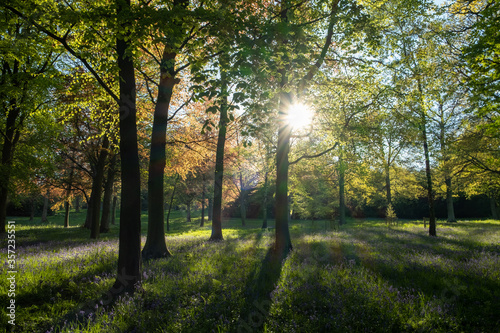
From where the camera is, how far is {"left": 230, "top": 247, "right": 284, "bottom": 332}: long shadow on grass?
403 centimetres

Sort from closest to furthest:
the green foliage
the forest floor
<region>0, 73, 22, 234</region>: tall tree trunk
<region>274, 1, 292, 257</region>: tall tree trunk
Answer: the forest floor → the green foliage → <region>274, 1, 292, 257</region>: tall tree trunk → <region>0, 73, 22, 234</region>: tall tree trunk

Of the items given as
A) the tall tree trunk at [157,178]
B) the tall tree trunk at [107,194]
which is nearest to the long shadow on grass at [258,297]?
the tall tree trunk at [157,178]

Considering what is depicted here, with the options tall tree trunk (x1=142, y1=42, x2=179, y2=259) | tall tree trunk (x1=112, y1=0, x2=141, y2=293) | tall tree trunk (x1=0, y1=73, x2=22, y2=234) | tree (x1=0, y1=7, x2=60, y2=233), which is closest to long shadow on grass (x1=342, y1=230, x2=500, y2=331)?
tall tree trunk (x1=112, y1=0, x2=141, y2=293)

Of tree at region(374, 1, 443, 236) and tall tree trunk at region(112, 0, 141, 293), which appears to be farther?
tree at region(374, 1, 443, 236)

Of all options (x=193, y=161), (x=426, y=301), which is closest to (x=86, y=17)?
A: (x=426, y=301)

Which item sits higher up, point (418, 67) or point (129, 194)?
point (418, 67)

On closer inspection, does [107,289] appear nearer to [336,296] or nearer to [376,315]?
[336,296]

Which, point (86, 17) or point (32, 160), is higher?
point (86, 17)

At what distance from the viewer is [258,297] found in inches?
197

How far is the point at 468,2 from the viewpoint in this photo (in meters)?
13.0

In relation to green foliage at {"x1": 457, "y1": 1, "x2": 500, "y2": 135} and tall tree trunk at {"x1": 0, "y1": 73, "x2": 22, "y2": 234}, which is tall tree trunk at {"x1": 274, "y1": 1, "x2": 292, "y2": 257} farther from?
tall tree trunk at {"x1": 0, "y1": 73, "x2": 22, "y2": 234}

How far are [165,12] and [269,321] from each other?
603 centimetres

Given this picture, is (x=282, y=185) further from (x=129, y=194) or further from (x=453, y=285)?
(x=129, y=194)

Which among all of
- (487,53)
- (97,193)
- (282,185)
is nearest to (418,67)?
(487,53)
